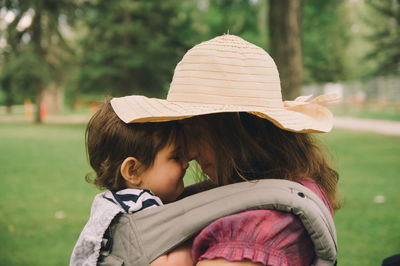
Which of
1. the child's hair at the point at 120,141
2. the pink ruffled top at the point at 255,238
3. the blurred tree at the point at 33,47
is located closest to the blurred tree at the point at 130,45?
the blurred tree at the point at 33,47

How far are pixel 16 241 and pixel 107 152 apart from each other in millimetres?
3594

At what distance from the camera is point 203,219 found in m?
1.39

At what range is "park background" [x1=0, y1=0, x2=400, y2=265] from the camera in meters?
5.45

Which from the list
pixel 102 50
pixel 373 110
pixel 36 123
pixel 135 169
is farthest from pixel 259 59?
pixel 373 110

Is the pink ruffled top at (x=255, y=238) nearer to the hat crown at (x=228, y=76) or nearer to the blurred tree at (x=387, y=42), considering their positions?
the hat crown at (x=228, y=76)

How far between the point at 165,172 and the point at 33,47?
25185 mm

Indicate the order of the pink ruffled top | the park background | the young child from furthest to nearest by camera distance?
the park background → the young child → the pink ruffled top

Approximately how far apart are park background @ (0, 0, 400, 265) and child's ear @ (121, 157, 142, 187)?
3.35ft

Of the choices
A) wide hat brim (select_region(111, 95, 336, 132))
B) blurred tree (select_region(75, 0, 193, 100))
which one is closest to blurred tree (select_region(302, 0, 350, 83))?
blurred tree (select_region(75, 0, 193, 100))

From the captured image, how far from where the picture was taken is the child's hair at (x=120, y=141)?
1757 millimetres

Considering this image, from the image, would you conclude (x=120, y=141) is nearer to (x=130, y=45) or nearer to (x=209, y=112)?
(x=209, y=112)

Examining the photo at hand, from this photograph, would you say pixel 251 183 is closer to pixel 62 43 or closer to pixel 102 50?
pixel 102 50

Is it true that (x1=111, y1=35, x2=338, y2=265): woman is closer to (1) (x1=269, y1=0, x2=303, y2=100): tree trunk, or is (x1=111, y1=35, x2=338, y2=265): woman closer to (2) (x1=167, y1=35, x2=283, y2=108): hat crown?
(2) (x1=167, y1=35, x2=283, y2=108): hat crown

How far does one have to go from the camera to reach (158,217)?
148 cm
